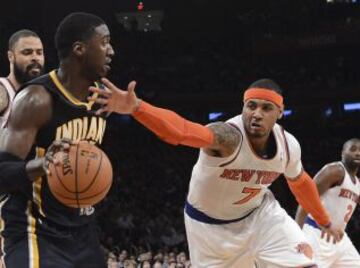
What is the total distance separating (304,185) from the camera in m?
5.24

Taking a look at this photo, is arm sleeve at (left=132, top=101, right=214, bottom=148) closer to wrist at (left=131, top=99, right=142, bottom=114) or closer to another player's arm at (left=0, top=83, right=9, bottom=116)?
wrist at (left=131, top=99, right=142, bottom=114)

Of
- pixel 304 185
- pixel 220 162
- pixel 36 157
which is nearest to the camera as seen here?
pixel 36 157

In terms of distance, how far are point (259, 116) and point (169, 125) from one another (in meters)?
1.07

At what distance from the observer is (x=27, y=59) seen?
15.4ft

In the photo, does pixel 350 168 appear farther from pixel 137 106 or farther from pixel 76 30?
pixel 76 30

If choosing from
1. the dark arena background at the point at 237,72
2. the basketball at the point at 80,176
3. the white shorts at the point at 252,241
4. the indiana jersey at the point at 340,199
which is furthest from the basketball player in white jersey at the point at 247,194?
the dark arena background at the point at 237,72

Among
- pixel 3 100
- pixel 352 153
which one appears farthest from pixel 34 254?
pixel 352 153

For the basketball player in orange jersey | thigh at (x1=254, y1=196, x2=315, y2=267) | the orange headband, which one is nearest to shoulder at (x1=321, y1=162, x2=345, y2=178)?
thigh at (x1=254, y1=196, x2=315, y2=267)

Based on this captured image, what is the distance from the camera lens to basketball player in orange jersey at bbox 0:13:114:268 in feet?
9.74

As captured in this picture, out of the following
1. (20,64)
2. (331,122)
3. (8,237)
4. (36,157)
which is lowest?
(331,122)

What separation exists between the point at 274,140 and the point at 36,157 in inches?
84.7

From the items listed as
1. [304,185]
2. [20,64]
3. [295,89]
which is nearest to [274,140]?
[304,185]

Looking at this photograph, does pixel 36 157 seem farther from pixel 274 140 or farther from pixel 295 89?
pixel 295 89

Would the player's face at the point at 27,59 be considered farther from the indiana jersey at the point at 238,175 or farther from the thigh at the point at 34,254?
the thigh at the point at 34,254
